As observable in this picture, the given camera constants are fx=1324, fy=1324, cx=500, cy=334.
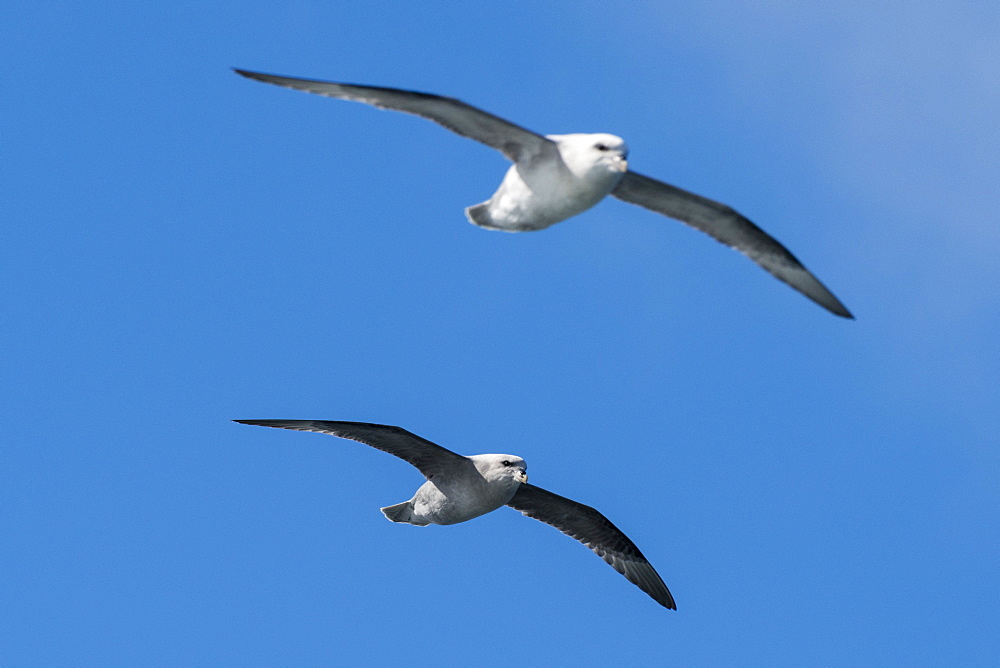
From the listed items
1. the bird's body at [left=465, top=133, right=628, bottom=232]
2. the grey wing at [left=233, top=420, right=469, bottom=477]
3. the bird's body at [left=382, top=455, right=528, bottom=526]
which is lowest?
the bird's body at [left=382, top=455, right=528, bottom=526]

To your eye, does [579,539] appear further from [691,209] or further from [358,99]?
[358,99]

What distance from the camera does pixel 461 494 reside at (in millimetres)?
16656

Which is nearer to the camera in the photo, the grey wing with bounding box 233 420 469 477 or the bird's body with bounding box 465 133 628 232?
the bird's body with bounding box 465 133 628 232

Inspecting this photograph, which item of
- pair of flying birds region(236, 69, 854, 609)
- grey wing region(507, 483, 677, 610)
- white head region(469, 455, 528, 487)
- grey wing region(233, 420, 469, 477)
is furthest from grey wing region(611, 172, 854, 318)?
grey wing region(507, 483, 677, 610)

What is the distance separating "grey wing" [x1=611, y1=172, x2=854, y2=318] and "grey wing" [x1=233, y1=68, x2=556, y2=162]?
1938 mm

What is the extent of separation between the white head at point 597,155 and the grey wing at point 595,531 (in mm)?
5484

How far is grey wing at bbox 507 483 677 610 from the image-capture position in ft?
61.0

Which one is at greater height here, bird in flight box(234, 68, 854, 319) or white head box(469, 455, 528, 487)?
bird in flight box(234, 68, 854, 319)

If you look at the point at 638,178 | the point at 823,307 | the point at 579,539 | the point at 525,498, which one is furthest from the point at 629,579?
the point at 638,178

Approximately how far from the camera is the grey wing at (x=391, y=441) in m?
16.3

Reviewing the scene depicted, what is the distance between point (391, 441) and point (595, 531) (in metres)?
4.14

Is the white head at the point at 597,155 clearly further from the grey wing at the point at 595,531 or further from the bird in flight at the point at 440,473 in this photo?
the grey wing at the point at 595,531

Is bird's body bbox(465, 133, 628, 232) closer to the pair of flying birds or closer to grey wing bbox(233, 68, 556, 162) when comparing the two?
the pair of flying birds

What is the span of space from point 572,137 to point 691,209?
2471 millimetres
